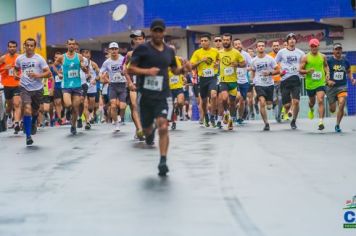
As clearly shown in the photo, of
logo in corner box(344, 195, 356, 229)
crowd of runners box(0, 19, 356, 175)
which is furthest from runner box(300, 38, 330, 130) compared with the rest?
logo in corner box(344, 195, 356, 229)

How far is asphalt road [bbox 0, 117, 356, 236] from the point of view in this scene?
613 centimetres

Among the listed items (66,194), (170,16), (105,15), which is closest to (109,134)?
(66,194)

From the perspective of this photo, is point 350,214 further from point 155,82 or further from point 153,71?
point 155,82

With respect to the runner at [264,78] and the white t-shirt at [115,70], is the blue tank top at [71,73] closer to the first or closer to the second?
the white t-shirt at [115,70]

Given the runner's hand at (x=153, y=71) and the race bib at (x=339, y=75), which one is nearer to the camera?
the runner's hand at (x=153, y=71)

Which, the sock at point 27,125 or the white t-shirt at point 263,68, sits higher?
the white t-shirt at point 263,68

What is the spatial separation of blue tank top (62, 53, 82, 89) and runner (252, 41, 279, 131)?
3802 millimetres

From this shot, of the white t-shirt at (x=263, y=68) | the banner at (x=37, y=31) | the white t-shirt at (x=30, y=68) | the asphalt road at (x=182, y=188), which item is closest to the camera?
the asphalt road at (x=182, y=188)

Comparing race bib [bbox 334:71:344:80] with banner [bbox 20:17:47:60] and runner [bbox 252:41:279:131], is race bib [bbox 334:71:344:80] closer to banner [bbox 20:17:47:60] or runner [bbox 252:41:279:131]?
runner [bbox 252:41:279:131]

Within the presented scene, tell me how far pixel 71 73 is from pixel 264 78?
4.20 metres

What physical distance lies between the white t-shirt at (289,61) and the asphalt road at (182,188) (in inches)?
131

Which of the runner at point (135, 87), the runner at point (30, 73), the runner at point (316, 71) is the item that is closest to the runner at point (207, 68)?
the runner at point (316, 71)

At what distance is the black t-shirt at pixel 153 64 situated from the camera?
9141mm

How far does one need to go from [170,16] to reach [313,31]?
5.67 m
